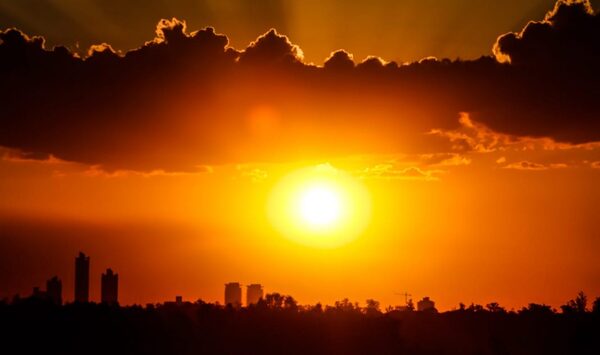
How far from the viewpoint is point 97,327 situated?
193 metres

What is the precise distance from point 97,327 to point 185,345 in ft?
68.6

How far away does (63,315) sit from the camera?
19475cm

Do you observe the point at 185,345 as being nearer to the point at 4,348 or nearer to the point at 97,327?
the point at 97,327

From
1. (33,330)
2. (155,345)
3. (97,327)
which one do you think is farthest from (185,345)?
(33,330)

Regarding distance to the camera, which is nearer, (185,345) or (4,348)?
(4,348)

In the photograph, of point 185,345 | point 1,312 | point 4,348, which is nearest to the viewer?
point 4,348

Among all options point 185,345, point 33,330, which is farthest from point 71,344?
point 185,345

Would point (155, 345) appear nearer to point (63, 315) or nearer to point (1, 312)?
point (63, 315)

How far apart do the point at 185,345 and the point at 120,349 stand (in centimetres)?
1689

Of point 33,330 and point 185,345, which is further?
point 185,345

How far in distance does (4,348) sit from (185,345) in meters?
43.1

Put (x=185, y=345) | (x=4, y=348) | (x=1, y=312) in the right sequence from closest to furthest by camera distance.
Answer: (x=4, y=348), (x=1, y=312), (x=185, y=345)

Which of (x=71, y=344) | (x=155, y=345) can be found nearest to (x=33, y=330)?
(x=71, y=344)

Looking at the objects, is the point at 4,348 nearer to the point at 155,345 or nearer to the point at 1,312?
the point at 1,312
